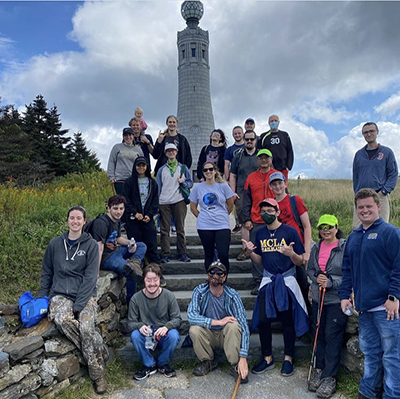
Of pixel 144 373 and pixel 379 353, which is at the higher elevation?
pixel 379 353

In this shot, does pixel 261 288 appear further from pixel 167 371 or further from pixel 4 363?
pixel 4 363

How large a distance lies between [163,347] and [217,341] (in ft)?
2.04

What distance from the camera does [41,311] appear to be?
12.2 feet

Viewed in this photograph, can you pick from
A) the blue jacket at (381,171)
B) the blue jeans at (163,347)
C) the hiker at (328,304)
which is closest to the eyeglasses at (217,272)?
the blue jeans at (163,347)

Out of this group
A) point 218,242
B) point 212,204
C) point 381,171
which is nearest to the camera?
point 218,242

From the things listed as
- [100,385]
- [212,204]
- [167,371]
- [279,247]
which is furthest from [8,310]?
[279,247]

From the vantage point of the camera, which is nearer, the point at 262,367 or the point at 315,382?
the point at 315,382

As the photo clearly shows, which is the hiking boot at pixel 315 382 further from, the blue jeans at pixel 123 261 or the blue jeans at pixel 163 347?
the blue jeans at pixel 123 261

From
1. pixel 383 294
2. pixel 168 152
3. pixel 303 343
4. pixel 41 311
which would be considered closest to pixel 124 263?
pixel 41 311

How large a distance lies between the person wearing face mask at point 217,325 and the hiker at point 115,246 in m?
1.04

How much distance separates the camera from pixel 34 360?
343cm

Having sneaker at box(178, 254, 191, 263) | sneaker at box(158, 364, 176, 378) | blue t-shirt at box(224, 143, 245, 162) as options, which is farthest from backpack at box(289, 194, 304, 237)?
blue t-shirt at box(224, 143, 245, 162)

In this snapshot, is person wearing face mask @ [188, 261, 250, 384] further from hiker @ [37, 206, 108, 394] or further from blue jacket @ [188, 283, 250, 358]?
hiker @ [37, 206, 108, 394]

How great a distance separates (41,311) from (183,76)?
23.9 meters
